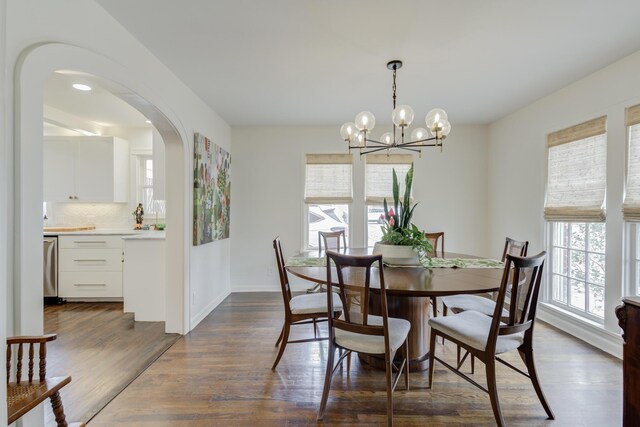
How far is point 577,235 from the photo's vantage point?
3.01 meters

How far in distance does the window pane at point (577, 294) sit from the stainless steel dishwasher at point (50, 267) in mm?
6108

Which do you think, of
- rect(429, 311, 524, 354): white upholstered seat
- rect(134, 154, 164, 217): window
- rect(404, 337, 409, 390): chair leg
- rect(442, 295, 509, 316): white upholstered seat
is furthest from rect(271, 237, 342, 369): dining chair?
rect(134, 154, 164, 217): window

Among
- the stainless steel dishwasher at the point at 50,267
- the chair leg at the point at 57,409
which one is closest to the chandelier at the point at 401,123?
the chair leg at the point at 57,409

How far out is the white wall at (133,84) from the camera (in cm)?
134

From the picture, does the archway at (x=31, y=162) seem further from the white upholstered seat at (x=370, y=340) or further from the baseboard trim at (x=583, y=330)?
the baseboard trim at (x=583, y=330)

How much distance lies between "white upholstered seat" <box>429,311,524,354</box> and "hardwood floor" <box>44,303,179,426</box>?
2236 mm

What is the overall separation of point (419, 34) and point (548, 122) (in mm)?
2177

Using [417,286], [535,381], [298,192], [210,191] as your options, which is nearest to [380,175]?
[298,192]

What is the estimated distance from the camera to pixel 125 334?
289 cm

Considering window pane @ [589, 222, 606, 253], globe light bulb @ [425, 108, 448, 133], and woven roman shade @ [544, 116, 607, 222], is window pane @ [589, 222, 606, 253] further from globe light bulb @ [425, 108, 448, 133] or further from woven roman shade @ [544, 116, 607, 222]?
globe light bulb @ [425, 108, 448, 133]

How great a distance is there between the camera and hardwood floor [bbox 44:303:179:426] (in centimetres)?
194

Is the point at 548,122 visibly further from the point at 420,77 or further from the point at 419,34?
the point at 419,34

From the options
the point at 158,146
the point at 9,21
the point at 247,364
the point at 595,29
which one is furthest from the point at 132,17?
the point at 595,29

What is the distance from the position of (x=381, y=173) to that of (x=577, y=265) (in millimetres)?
2482
